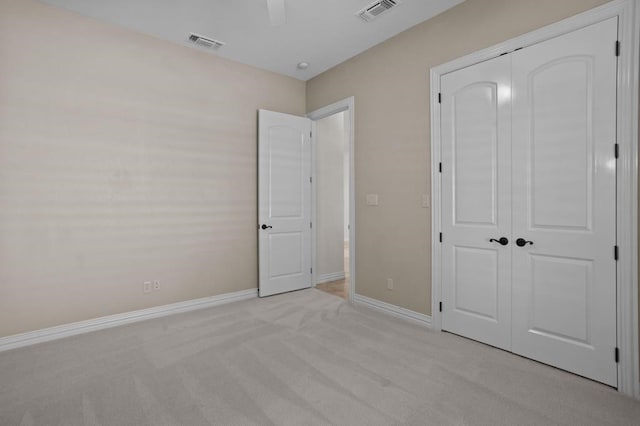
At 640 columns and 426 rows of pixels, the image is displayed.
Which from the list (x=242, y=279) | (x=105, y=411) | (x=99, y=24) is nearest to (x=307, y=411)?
(x=105, y=411)

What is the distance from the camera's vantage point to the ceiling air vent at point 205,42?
3355 mm

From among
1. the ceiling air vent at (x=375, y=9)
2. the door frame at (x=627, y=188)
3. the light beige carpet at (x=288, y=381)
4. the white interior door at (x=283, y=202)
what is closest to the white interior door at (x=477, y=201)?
the light beige carpet at (x=288, y=381)

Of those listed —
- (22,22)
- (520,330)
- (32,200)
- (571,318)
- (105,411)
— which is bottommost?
(105,411)

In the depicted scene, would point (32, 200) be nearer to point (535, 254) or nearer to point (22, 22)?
point (22, 22)

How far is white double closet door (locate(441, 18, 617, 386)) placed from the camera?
2064 mm

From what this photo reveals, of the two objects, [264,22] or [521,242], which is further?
[264,22]

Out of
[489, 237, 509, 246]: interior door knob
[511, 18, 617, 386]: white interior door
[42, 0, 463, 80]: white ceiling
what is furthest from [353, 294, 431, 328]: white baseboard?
[42, 0, 463, 80]: white ceiling

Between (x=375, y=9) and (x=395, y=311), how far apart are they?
2.94m

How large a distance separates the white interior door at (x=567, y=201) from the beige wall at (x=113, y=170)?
298cm

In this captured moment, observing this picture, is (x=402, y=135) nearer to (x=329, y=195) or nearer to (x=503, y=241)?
(x=503, y=241)

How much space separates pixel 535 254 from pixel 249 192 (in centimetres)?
311

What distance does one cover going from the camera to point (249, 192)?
4.09m

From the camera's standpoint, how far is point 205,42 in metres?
3.45

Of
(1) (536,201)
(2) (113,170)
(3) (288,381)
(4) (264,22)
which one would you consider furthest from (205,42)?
(1) (536,201)
